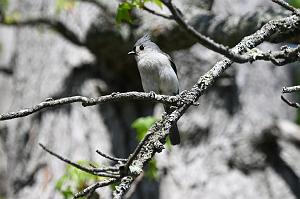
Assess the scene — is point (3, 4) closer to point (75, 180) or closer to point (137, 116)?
point (137, 116)

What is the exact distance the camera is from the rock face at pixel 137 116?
3947 millimetres

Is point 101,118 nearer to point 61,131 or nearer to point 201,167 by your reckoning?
point 61,131

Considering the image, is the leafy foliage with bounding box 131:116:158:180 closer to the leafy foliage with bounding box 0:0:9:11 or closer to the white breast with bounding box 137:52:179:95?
the white breast with bounding box 137:52:179:95

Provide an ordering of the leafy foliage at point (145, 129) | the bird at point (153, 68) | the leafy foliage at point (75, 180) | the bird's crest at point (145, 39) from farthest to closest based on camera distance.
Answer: the leafy foliage at point (145, 129) → the bird at point (153, 68) → the bird's crest at point (145, 39) → the leafy foliage at point (75, 180)

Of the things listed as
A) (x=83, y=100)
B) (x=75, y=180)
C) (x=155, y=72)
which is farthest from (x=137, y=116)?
(x=83, y=100)

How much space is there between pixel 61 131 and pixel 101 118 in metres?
0.31

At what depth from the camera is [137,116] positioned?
4.41m

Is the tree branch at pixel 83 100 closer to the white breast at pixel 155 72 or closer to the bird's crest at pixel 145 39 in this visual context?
the bird's crest at pixel 145 39

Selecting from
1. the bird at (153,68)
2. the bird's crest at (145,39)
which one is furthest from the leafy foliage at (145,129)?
the bird's crest at (145,39)

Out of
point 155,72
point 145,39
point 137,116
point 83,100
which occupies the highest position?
point 83,100

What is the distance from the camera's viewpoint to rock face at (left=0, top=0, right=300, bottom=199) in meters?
3.95

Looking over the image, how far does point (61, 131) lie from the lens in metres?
4.00

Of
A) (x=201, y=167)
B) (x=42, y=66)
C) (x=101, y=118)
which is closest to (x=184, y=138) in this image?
(x=201, y=167)

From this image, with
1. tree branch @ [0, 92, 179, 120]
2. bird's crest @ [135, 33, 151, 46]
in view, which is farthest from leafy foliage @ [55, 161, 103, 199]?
tree branch @ [0, 92, 179, 120]
